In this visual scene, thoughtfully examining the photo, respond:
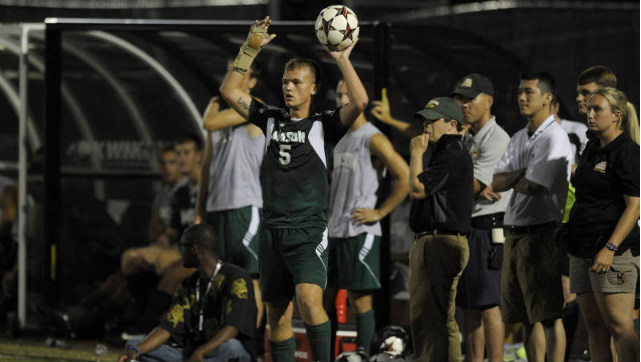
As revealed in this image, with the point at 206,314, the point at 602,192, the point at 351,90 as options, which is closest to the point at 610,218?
the point at 602,192

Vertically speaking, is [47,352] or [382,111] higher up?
[382,111]

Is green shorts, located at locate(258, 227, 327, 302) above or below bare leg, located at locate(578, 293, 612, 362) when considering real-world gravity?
above

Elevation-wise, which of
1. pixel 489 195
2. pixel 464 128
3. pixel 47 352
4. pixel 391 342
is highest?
pixel 464 128

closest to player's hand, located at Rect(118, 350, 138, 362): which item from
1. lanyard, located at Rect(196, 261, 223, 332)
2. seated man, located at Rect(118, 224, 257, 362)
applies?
seated man, located at Rect(118, 224, 257, 362)

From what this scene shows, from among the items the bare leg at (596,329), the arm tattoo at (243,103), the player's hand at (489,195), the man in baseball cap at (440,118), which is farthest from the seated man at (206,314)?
the bare leg at (596,329)

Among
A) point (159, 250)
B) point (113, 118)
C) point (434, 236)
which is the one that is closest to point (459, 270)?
point (434, 236)

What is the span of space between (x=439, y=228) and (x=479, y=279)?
2.01 ft

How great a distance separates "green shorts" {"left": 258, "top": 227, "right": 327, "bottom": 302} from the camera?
6.01 metres

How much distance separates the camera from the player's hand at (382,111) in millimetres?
7840

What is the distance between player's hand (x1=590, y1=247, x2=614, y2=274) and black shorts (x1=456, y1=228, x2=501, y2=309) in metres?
1.33

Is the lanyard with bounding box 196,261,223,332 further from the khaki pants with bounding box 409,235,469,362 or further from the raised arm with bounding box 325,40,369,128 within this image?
the raised arm with bounding box 325,40,369,128

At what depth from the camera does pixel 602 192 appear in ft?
19.4

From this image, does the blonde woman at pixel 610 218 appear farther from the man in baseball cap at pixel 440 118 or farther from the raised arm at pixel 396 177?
the raised arm at pixel 396 177

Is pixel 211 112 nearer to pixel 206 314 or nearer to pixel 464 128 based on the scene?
pixel 206 314
